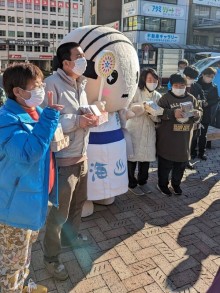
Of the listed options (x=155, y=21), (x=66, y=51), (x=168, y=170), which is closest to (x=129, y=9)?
(x=155, y=21)

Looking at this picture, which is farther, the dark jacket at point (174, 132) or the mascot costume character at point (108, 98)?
the dark jacket at point (174, 132)

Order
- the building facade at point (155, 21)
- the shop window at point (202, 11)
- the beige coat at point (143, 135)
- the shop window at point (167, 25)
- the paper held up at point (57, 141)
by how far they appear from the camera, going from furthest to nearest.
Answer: the shop window at point (202, 11) → the shop window at point (167, 25) → the building facade at point (155, 21) → the beige coat at point (143, 135) → the paper held up at point (57, 141)

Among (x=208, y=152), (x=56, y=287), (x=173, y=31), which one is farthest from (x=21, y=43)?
(x=56, y=287)

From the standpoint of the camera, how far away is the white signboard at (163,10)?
1165 inches

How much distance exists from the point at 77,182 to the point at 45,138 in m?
1.05

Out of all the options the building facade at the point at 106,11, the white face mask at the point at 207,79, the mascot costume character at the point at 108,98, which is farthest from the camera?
the building facade at the point at 106,11

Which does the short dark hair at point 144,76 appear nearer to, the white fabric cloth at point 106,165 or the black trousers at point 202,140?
the white fabric cloth at point 106,165

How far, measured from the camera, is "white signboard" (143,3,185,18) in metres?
29.6

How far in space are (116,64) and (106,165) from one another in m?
1.15

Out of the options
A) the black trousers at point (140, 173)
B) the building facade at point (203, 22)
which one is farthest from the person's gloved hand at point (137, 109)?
the building facade at point (203, 22)

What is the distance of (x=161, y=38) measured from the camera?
31000 mm

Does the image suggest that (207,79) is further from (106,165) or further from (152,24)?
(152,24)

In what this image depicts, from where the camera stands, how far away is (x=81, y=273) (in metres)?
2.81

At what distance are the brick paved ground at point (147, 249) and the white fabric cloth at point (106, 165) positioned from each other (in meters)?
0.36
